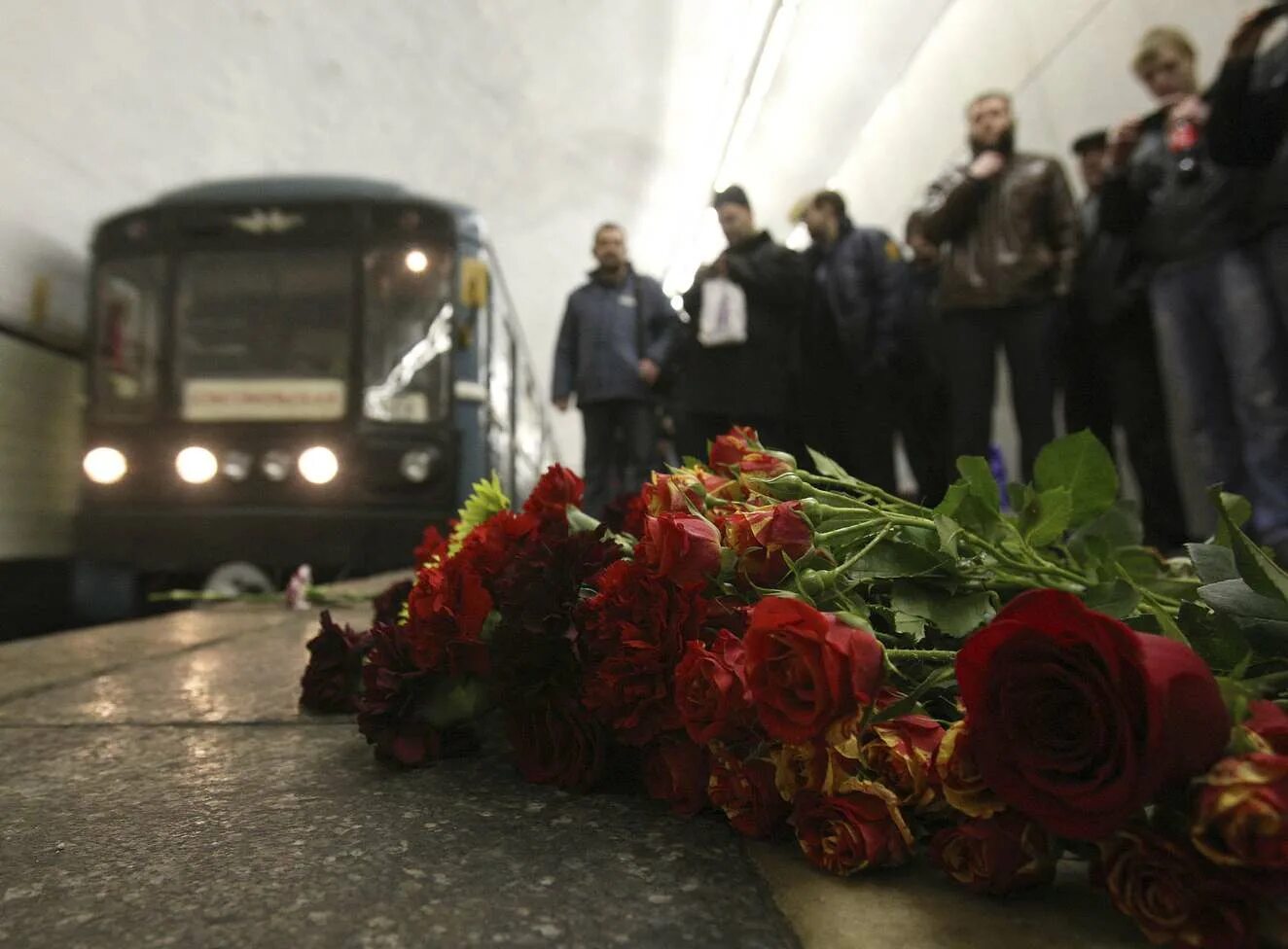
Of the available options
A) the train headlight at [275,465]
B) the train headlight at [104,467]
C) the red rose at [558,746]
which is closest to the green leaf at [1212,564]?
the red rose at [558,746]

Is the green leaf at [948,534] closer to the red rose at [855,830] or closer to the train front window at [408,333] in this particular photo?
the red rose at [855,830]

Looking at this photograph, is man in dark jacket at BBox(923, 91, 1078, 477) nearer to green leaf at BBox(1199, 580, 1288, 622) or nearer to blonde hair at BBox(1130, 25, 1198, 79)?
blonde hair at BBox(1130, 25, 1198, 79)

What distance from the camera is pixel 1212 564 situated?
805mm

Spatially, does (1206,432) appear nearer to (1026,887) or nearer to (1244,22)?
(1244,22)

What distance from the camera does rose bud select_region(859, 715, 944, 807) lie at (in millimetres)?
690

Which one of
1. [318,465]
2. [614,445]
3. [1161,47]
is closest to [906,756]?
[1161,47]

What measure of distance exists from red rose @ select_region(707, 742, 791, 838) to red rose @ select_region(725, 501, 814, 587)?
0.51 ft

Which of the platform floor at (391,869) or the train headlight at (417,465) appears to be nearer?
the platform floor at (391,869)

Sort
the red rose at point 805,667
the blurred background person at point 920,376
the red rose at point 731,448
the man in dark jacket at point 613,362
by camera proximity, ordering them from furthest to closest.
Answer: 1. the man in dark jacket at point 613,362
2. the blurred background person at point 920,376
3. the red rose at point 731,448
4. the red rose at point 805,667

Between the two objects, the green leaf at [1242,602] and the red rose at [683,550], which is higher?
the red rose at [683,550]

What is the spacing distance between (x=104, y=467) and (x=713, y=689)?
4158 mm

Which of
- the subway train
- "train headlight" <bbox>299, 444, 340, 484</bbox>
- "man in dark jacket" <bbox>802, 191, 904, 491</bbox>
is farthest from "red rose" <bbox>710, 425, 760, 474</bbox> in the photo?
"train headlight" <bbox>299, 444, 340, 484</bbox>

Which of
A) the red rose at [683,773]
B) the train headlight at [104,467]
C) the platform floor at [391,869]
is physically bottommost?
the platform floor at [391,869]

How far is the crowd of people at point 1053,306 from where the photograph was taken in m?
2.60
